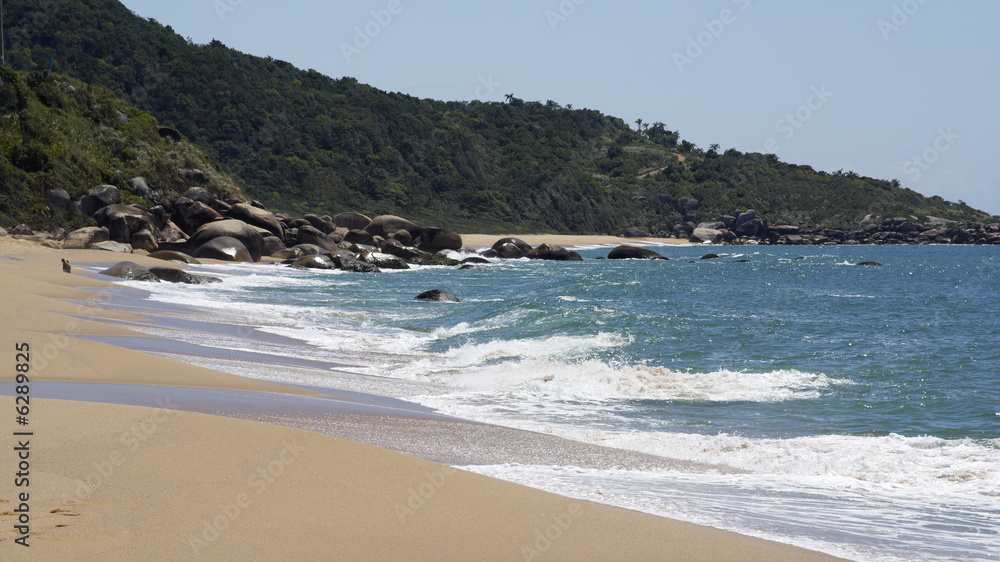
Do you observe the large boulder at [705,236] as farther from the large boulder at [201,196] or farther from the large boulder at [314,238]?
the large boulder at [201,196]

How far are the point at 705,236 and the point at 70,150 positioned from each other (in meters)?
79.9

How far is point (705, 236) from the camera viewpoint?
326 feet

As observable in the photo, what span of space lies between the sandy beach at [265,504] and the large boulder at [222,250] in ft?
92.0

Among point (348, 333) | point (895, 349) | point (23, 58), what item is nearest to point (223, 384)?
point (348, 333)

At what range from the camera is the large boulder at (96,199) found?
34188mm

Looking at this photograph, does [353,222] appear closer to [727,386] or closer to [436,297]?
[436,297]

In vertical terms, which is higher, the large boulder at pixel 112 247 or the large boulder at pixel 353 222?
the large boulder at pixel 353 222

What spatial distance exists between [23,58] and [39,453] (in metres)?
83.1

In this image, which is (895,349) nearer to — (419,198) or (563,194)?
(419,198)

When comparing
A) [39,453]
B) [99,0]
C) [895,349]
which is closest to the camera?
[39,453]

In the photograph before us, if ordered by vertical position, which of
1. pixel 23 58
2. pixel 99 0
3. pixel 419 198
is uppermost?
pixel 99 0

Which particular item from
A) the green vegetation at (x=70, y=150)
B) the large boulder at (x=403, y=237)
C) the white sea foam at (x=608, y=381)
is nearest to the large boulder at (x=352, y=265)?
the large boulder at (x=403, y=237)

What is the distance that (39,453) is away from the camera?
175 inches

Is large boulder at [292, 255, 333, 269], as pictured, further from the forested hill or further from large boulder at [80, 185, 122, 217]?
the forested hill
